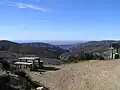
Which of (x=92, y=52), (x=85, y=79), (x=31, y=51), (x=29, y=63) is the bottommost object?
(x=31, y=51)

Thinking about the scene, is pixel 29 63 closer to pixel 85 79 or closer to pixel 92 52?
pixel 85 79

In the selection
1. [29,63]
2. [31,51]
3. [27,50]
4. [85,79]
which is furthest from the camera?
[27,50]

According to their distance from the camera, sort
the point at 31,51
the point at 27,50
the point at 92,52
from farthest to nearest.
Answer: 1. the point at 27,50
2. the point at 31,51
3. the point at 92,52

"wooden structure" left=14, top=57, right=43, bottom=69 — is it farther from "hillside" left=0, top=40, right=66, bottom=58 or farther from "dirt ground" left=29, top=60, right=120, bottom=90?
"hillside" left=0, top=40, right=66, bottom=58

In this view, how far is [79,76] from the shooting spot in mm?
14836

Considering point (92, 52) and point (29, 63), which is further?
point (92, 52)

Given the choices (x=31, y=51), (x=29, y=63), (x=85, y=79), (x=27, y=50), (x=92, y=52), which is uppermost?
(x=29, y=63)

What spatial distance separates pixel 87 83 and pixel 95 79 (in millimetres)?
950

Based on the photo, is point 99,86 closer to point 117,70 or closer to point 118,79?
point 118,79

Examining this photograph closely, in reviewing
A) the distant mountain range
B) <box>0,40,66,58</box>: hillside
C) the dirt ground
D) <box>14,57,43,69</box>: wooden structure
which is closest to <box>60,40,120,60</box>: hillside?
the distant mountain range

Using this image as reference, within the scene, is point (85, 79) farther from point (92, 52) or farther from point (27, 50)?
point (27, 50)

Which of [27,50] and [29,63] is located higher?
[29,63]

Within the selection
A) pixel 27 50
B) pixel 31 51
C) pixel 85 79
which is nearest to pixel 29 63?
pixel 85 79

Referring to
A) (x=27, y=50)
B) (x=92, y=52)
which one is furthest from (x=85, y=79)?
(x=27, y=50)
